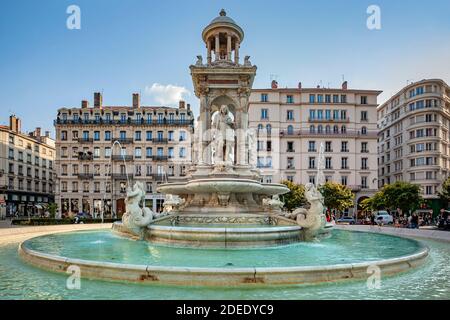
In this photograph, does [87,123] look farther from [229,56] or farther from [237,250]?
[237,250]

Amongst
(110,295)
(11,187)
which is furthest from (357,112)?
(11,187)

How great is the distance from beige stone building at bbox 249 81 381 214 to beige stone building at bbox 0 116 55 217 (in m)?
41.3

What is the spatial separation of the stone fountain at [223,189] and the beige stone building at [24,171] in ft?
164

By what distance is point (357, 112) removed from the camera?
60938 millimetres

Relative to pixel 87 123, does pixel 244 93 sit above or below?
below

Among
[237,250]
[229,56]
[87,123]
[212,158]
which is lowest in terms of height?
[237,250]

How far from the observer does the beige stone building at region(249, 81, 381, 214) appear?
59500mm

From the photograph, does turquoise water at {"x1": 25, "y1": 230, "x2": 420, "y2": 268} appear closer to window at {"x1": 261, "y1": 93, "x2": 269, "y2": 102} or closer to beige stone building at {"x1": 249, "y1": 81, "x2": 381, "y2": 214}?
beige stone building at {"x1": 249, "y1": 81, "x2": 381, "y2": 214}

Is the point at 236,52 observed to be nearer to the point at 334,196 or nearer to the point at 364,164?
the point at 334,196

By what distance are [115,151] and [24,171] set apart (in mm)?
22302

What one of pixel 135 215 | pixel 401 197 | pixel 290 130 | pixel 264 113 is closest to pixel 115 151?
pixel 264 113

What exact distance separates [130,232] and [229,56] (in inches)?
414

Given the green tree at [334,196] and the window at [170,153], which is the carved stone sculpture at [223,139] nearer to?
the green tree at [334,196]

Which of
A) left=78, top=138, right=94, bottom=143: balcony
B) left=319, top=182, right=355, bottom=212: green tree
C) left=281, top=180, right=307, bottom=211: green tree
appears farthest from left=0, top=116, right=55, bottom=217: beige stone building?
left=319, top=182, right=355, bottom=212: green tree
